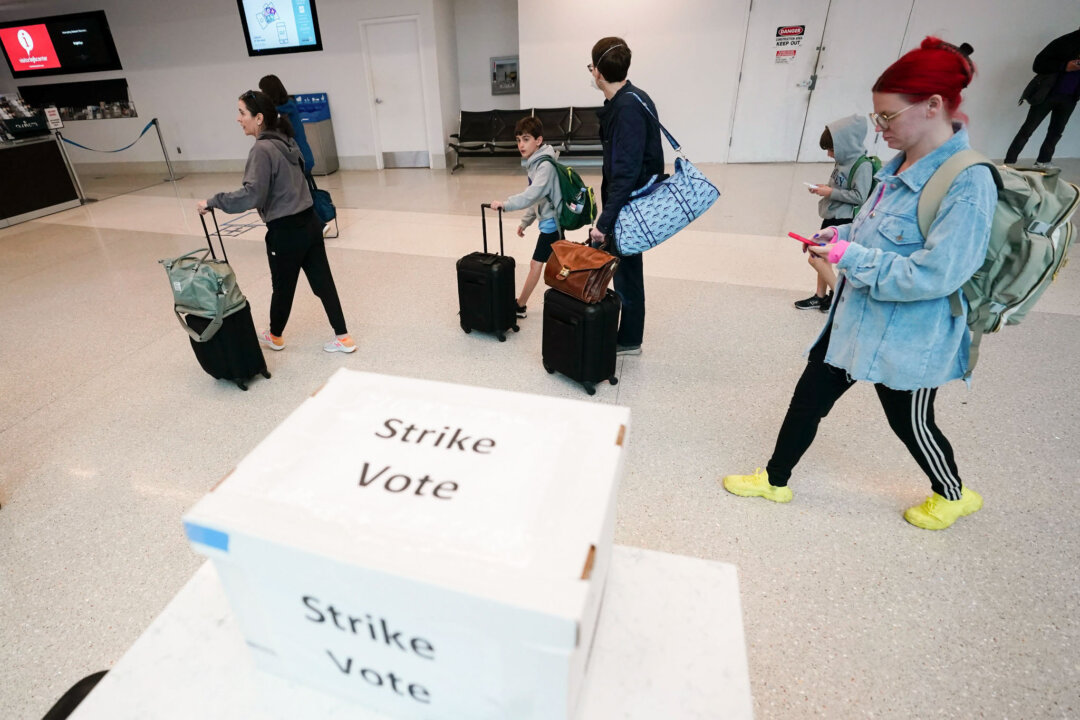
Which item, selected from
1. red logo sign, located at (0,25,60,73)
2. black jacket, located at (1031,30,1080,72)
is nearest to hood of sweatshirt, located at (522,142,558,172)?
black jacket, located at (1031,30,1080,72)

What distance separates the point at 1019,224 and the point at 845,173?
1.94 meters

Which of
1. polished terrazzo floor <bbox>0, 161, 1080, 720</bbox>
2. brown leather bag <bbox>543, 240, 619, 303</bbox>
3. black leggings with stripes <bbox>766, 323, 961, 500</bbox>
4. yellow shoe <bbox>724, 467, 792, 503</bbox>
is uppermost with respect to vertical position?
brown leather bag <bbox>543, 240, 619, 303</bbox>

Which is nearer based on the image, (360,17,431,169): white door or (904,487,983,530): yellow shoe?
(904,487,983,530): yellow shoe

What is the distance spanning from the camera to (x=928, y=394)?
5.13 ft

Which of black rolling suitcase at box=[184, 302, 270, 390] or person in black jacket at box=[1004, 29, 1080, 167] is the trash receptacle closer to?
black rolling suitcase at box=[184, 302, 270, 390]

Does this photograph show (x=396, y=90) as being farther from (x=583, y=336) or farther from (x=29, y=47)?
(x=583, y=336)

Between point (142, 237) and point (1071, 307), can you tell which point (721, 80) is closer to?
point (1071, 307)

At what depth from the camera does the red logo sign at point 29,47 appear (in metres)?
8.63

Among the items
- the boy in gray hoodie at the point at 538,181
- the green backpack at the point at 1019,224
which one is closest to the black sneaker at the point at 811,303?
the boy in gray hoodie at the point at 538,181

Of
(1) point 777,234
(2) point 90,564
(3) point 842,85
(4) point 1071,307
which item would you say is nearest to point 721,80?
(3) point 842,85

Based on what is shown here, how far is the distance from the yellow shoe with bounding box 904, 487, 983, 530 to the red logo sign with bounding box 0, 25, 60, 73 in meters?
12.8

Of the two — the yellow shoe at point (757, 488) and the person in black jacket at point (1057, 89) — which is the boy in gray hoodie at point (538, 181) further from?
the person in black jacket at point (1057, 89)

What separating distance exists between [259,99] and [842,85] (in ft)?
26.1

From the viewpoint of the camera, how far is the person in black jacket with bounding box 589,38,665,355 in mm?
2252
